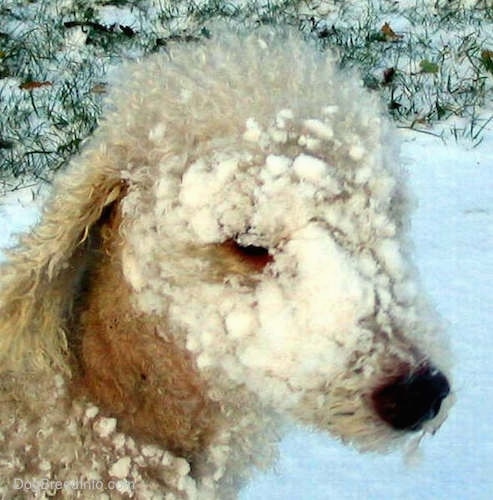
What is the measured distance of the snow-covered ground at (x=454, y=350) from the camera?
10.9ft

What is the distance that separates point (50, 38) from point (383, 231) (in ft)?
14.2

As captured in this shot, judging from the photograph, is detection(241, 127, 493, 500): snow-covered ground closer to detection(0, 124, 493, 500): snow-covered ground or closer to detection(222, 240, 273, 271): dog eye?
detection(0, 124, 493, 500): snow-covered ground

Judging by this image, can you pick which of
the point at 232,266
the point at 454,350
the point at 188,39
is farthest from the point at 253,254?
the point at 188,39

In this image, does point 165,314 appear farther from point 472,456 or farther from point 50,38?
point 50,38

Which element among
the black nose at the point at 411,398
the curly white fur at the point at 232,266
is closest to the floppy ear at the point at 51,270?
the curly white fur at the point at 232,266

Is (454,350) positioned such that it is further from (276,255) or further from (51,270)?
(51,270)

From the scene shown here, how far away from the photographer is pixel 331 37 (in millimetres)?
5902

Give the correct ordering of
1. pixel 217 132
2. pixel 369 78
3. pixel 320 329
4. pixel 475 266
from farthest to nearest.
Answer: pixel 369 78 < pixel 475 266 < pixel 217 132 < pixel 320 329

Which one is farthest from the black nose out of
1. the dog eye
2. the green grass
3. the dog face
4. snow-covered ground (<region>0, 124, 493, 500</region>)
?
the green grass

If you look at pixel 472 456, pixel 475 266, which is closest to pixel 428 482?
pixel 472 456

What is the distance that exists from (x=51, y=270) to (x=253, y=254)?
1.20ft

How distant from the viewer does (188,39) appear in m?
4.80

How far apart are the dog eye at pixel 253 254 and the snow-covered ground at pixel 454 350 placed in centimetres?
46

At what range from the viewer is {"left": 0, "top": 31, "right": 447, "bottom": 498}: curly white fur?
2.01 metres
